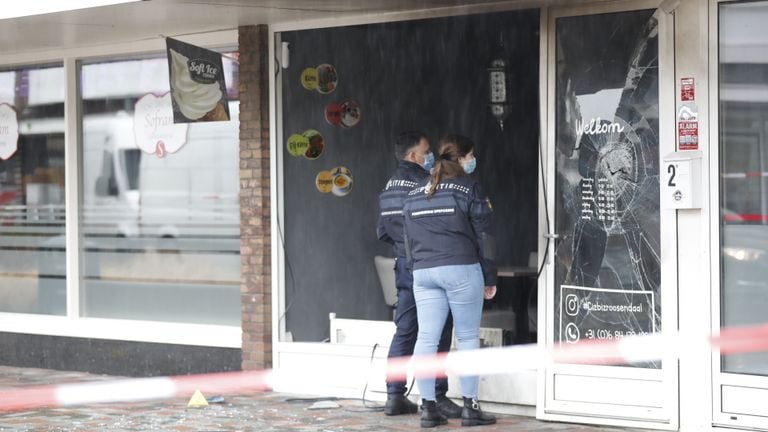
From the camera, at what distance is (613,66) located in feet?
27.8

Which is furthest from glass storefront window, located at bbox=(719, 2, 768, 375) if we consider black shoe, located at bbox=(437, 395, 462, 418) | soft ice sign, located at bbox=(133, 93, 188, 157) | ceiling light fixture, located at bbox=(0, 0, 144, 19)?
soft ice sign, located at bbox=(133, 93, 188, 157)

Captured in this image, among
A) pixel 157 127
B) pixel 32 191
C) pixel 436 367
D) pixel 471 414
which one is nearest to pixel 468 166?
pixel 436 367

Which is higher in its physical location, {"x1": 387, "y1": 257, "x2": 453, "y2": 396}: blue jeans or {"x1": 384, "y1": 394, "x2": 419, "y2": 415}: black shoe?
{"x1": 387, "y1": 257, "x2": 453, "y2": 396}: blue jeans

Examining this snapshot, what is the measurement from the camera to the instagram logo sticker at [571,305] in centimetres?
864

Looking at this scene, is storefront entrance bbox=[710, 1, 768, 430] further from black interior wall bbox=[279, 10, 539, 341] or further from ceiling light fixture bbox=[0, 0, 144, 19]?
ceiling light fixture bbox=[0, 0, 144, 19]

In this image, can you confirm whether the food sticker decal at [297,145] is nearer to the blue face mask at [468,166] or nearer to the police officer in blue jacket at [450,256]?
the police officer in blue jacket at [450,256]

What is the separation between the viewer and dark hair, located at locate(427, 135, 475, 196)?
839cm

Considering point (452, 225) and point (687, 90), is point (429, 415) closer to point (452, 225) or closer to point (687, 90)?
point (452, 225)

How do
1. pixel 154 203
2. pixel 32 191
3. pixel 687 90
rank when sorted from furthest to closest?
1. pixel 32 191
2. pixel 154 203
3. pixel 687 90

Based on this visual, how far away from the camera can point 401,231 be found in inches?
352

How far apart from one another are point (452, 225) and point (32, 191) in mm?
5731

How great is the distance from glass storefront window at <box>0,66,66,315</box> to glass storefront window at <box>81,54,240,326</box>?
1.32 ft

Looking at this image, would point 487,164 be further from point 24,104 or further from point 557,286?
point 24,104

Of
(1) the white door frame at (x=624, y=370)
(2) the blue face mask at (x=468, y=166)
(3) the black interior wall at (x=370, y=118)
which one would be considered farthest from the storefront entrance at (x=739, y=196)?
(3) the black interior wall at (x=370, y=118)
